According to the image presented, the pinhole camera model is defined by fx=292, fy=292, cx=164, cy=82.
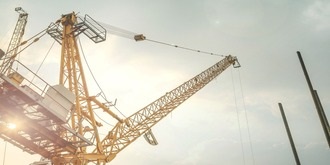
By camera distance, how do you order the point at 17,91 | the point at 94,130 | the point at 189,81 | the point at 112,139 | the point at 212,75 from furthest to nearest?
the point at 212,75 → the point at 189,81 → the point at 112,139 → the point at 94,130 → the point at 17,91

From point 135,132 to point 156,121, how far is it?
334 centimetres

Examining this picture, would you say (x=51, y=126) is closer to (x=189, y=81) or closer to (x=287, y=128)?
(x=287, y=128)

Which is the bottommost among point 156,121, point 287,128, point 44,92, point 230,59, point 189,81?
point 44,92

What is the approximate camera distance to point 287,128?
2731 centimetres

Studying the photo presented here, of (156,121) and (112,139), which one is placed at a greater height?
(156,121)

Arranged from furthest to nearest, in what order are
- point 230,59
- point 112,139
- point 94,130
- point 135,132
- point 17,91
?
point 230,59 → point 135,132 → point 112,139 → point 94,130 → point 17,91

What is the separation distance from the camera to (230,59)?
49.9m

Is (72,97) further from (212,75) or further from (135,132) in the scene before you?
(212,75)

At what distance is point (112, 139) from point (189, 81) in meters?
15.0

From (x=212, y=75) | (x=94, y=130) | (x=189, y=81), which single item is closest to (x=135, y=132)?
(x=94, y=130)

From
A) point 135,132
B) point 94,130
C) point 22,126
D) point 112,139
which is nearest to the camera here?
point 22,126

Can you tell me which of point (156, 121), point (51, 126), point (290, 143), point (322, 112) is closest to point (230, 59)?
point (156, 121)

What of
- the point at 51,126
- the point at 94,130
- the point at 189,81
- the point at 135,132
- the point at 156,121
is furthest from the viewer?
the point at 189,81

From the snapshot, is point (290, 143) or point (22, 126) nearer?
point (22, 126)
